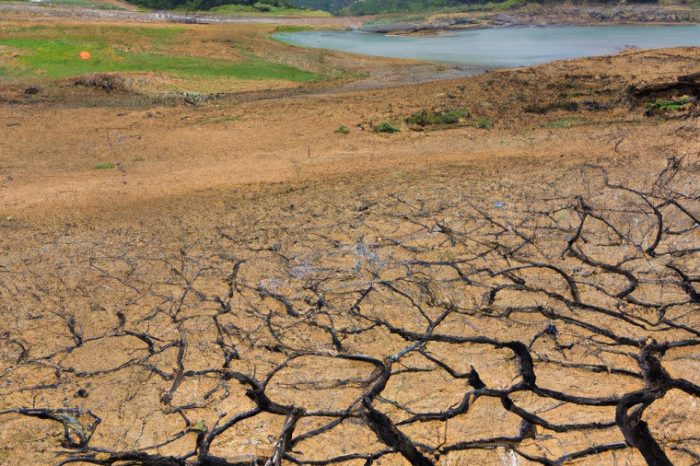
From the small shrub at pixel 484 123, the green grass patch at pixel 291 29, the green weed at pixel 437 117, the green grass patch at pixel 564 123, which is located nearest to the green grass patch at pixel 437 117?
the green weed at pixel 437 117

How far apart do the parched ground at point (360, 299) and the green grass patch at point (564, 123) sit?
5.7 inches

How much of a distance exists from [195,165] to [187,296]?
3999 millimetres

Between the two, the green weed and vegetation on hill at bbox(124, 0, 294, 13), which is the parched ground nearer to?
the green weed

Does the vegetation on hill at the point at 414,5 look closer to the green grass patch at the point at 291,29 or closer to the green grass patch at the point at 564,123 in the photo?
the green grass patch at the point at 291,29

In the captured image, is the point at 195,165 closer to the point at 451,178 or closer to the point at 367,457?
the point at 451,178

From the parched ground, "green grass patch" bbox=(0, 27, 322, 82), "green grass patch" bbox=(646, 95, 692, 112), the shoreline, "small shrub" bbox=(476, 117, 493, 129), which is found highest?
the shoreline

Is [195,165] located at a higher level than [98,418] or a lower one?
higher

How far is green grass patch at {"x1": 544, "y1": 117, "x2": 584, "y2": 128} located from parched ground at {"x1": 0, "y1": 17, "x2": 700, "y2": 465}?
15 centimetres

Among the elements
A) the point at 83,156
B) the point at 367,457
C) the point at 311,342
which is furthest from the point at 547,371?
the point at 83,156

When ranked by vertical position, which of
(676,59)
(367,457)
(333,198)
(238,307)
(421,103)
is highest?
(676,59)

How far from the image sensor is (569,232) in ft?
20.2

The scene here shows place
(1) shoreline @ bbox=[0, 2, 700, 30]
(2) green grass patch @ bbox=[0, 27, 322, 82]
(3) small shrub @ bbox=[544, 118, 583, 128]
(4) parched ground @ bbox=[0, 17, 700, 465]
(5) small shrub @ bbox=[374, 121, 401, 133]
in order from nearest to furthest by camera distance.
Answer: (4) parched ground @ bbox=[0, 17, 700, 465], (3) small shrub @ bbox=[544, 118, 583, 128], (5) small shrub @ bbox=[374, 121, 401, 133], (2) green grass patch @ bbox=[0, 27, 322, 82], (1) shoreline @ bbox=[0, 2, 700, 30]

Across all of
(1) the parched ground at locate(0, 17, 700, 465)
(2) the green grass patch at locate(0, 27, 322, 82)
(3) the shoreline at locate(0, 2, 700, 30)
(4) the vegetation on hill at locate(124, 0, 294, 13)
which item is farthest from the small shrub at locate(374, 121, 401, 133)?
(4) the vegetation on hill at locate(124, 0, 294, 13)

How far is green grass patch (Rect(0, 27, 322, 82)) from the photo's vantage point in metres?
17.3
